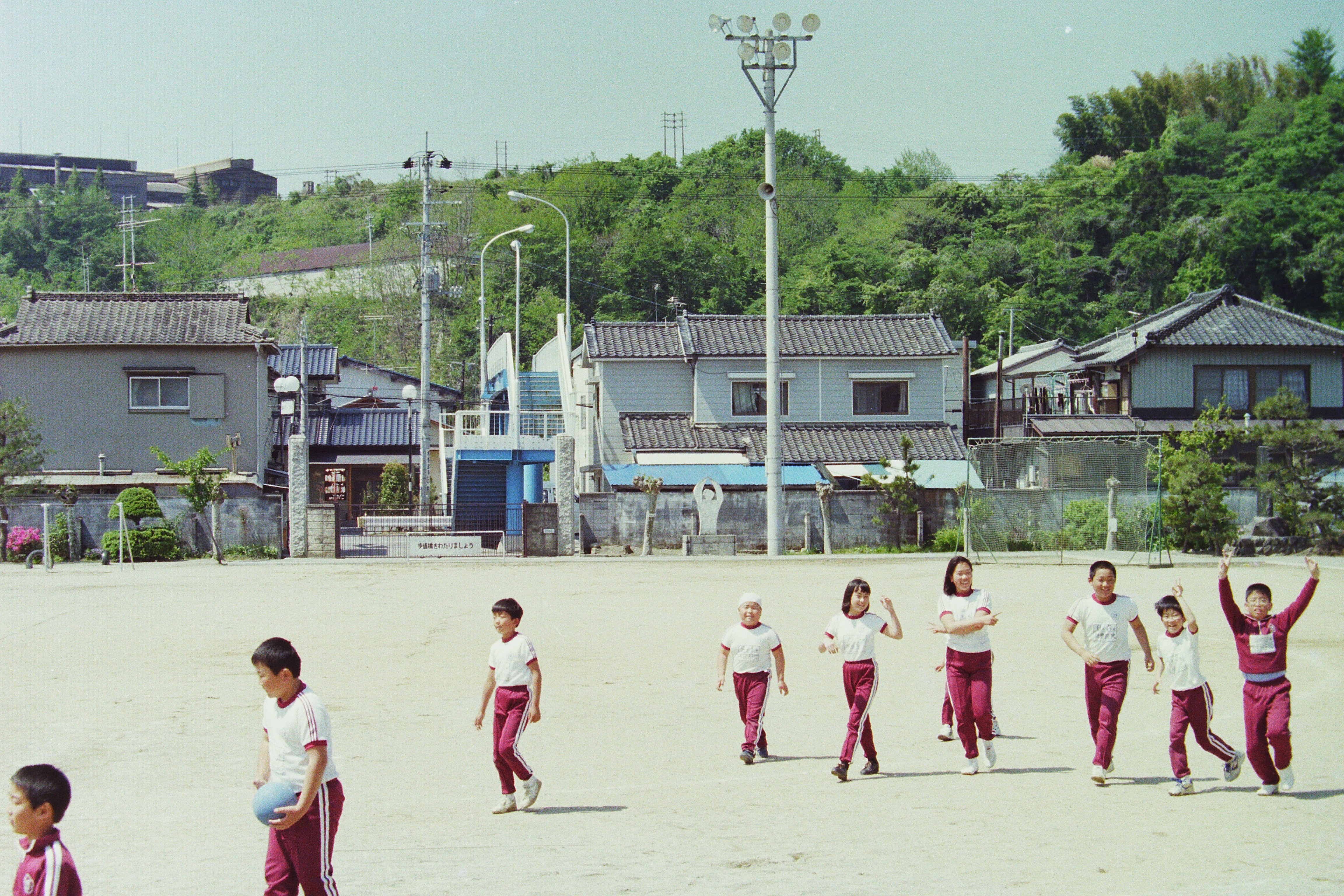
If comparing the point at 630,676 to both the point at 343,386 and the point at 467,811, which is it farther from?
the point at 343,386

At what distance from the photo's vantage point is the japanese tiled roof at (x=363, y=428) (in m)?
44.7

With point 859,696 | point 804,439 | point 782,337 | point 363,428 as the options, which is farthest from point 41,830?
point 363,428

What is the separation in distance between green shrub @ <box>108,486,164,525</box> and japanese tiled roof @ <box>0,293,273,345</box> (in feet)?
27.0

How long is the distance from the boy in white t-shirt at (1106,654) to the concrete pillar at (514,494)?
26541 millimetres

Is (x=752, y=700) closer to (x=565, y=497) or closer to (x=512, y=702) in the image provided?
(x=512, y=702)

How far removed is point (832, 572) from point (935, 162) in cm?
6272

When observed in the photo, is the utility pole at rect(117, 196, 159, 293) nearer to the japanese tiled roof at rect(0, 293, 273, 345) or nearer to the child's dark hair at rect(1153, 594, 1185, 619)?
the japanese tiled roof at rect(0, 293, 273, 345)

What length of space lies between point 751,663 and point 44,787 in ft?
18.3

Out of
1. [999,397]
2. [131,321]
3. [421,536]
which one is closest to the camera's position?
[421,536]

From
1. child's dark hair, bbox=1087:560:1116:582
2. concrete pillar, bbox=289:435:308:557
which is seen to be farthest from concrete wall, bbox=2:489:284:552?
child's dark hair, bbox=1087:560:1116:582

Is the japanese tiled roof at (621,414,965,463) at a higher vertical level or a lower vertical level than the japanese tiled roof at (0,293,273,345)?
lower

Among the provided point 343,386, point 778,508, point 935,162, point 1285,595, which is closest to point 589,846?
point 1285,595

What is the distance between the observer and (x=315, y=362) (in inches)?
1848

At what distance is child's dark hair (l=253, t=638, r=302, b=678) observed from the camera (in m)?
5.35
